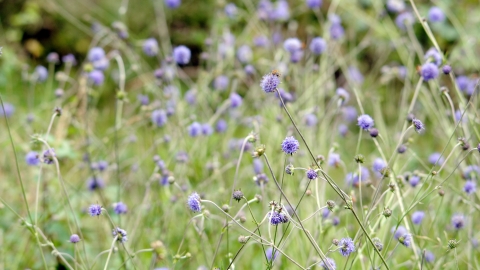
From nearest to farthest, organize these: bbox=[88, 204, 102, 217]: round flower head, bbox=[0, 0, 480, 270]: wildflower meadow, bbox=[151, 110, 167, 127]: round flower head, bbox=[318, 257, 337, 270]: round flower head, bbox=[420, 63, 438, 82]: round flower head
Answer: bbox=[318, 257, 337, 270]: round flower head
bbox=[88, 204, 102, 217]: round flower head
bbox=[0, 0, 480, 270]: wildflower meadow
bbox=[420, 63, 438, 82]: round flower head
bbox=[151, 110, 167, 127]: round flower head

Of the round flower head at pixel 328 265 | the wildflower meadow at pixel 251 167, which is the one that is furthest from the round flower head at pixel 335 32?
the round flower head at pixel 328 265

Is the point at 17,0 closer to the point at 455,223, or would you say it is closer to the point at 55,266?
the point at 55,266

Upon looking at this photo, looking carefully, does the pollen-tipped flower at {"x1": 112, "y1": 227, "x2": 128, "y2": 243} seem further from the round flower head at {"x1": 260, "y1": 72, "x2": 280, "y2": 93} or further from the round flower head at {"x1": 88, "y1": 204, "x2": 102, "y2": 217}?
the round flower head at {"x1": 260, "y1": 72, "x2": 280, "y2": 93}

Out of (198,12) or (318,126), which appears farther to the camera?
(198,12)

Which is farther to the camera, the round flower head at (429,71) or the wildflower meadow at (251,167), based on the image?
the round flower head at (429,71)

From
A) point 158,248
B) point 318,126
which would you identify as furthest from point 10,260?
point 318,126

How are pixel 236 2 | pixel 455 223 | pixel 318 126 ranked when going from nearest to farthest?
1. pixel 455 223
2. pixel 318 126
3. pixel 236 2

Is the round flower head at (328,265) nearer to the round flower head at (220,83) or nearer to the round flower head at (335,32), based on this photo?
the round flower head at (220,83)

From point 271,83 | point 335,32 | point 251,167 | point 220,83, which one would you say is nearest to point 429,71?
point 271,83

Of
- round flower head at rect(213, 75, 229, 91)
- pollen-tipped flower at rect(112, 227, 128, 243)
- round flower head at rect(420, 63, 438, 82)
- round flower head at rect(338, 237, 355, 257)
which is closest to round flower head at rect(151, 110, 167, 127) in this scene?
round flower head at rect(213, 75, 229, 91)
